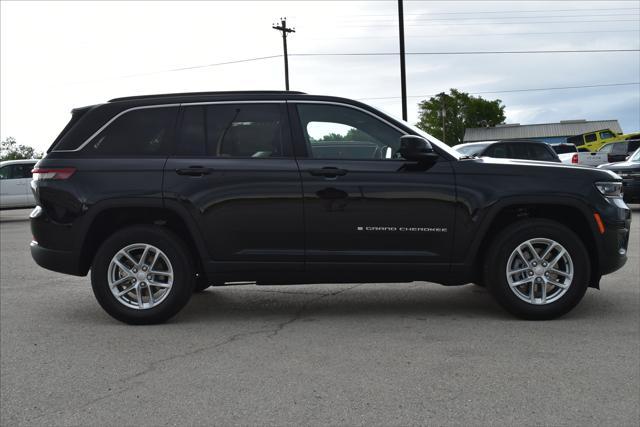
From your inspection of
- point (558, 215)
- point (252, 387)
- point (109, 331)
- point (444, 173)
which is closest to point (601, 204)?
point (558, 215)

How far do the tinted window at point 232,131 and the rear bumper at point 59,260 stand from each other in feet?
4.22

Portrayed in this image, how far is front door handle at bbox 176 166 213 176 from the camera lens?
5.88 m

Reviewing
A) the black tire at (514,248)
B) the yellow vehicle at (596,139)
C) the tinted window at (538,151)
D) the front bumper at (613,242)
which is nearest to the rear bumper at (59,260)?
the black tire at (514,248)

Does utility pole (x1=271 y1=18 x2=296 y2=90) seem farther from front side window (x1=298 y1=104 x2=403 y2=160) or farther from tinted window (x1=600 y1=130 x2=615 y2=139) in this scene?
front side window (x1=298 y1=104 x2=403 y2=160)

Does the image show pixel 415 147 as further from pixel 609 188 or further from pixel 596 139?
pixel 596 139

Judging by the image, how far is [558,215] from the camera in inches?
242

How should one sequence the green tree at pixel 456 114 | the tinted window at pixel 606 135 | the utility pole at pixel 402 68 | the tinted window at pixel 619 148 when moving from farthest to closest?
1. the green tree at pixel 456 114
2. the tinted window at pixel 606 135
3. the tinted window at pixel 619 148
4. the utility pole at pixel 402 68

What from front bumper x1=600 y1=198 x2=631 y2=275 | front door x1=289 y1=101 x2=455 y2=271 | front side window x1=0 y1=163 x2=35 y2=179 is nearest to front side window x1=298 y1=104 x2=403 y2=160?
front door x1=289 y1=101 x2=455 y2=271

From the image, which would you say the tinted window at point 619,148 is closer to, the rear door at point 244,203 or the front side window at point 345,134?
the front side window at point 345,134

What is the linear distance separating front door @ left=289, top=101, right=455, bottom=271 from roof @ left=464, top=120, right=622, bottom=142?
86.8 meters

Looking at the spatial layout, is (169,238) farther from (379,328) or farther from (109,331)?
(379,328)

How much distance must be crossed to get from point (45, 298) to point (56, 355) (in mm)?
2472

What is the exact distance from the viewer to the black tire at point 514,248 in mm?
5797

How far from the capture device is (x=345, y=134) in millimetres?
6047
